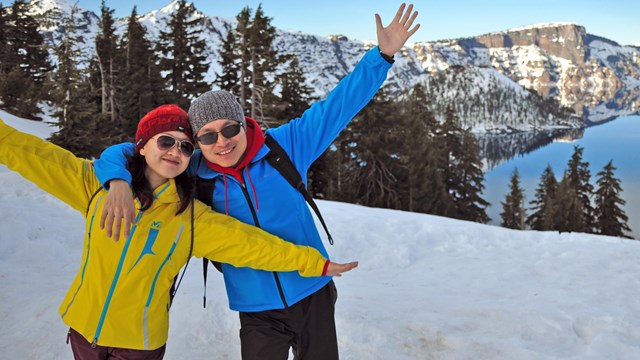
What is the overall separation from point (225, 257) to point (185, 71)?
36.4m

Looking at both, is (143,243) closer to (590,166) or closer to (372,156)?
(372,156)

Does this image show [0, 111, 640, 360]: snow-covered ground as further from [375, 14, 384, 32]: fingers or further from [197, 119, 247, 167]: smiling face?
[375, 14, 384, 32]: fingers

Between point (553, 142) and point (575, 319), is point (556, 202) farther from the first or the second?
point (553, 142)

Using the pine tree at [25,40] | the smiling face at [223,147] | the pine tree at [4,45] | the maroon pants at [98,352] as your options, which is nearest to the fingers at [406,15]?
the smiling face at [223,147]

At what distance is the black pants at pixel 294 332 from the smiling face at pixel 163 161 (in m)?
1.01

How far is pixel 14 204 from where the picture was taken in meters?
7.77

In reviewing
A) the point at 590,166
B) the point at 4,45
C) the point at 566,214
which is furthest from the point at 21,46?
the point at 590,166

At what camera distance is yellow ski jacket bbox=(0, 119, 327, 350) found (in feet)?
7.02

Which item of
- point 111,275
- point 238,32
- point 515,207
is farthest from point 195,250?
point 515,207

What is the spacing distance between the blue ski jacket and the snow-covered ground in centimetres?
201

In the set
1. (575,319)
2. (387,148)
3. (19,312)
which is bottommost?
(19,312)

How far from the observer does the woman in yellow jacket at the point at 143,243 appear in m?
2.14

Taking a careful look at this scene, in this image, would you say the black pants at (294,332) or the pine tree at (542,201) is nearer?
the black pants at (294,332)

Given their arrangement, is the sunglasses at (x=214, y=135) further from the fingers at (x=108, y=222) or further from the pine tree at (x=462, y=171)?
the pine tree at (x=462, y=171)
